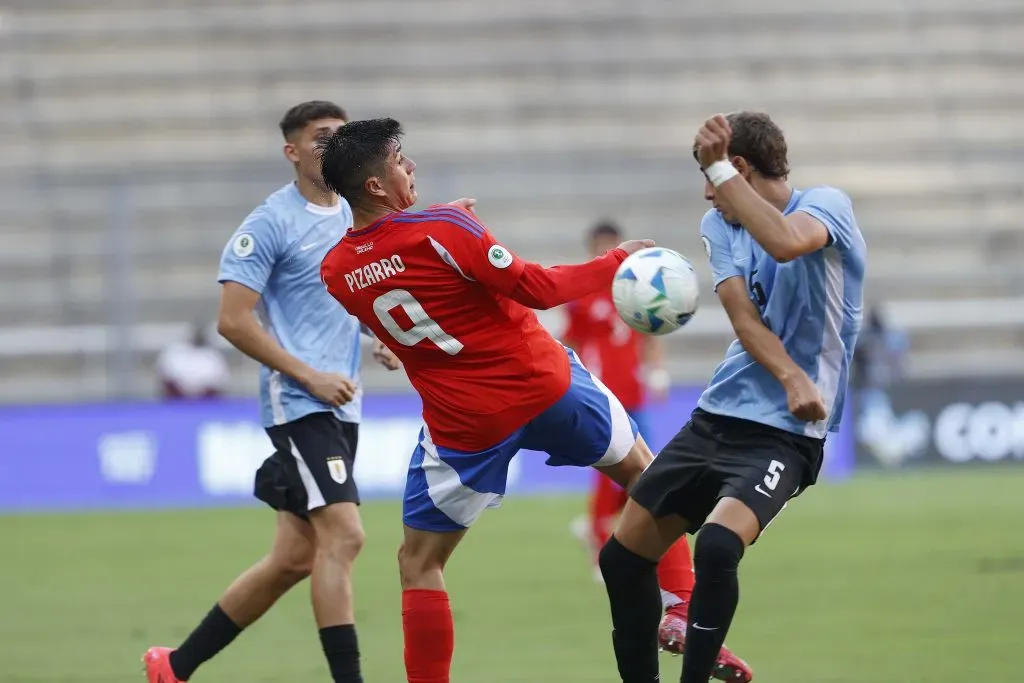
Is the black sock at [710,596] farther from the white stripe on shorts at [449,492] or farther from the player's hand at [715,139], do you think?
the player's hand at [715,139]

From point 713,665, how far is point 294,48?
56.5 ft

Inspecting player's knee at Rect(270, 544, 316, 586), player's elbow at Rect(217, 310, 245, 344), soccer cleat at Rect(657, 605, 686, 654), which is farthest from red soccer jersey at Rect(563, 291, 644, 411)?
soccer cleat at Rect(657, 605, 686, 654)

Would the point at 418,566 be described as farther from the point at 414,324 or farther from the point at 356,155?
the point at 356,155

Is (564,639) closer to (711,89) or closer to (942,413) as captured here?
(942,413)

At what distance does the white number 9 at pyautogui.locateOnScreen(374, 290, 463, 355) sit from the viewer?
215 inches

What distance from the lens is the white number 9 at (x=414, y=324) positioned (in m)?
5.46

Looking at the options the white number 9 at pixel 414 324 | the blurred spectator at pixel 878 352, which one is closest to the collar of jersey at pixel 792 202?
the white number 9 at pixel 414 324

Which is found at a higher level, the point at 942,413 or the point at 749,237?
the point at 749,237

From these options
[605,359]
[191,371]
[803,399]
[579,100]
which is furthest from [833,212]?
[579,100]

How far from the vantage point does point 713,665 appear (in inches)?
210

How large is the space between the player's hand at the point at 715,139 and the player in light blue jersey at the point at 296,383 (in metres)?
1.79

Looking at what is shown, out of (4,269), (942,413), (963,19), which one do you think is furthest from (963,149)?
(4,269)

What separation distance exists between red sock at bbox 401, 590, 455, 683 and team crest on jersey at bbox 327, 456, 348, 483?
789 mm

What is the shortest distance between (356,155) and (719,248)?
1296 millimetres
